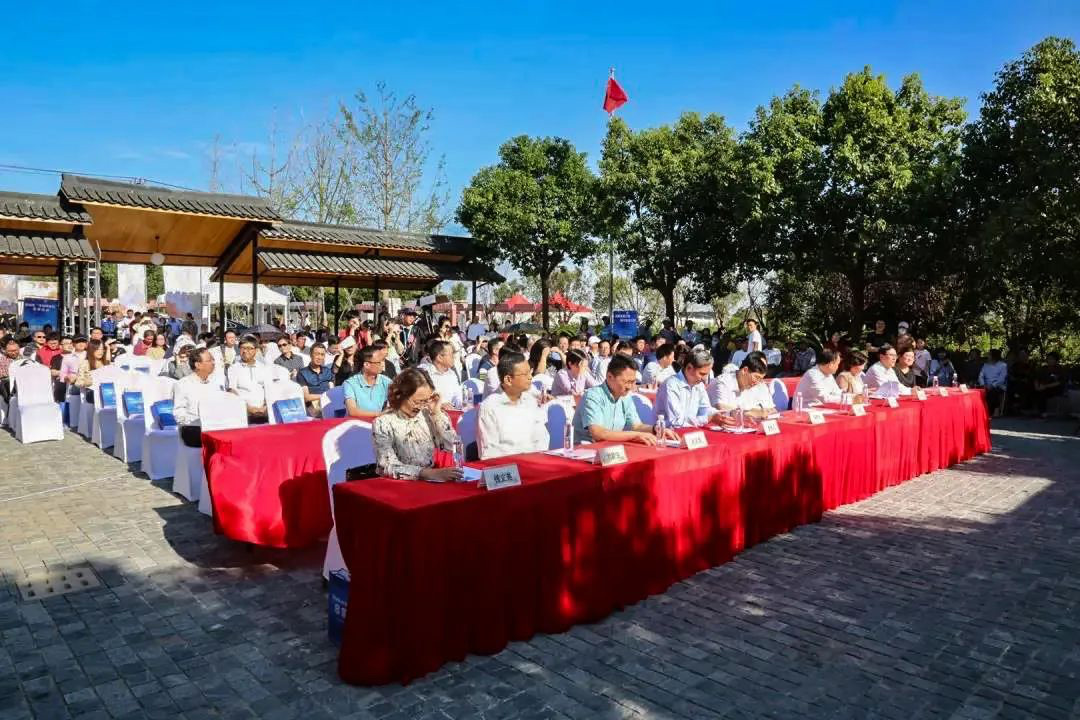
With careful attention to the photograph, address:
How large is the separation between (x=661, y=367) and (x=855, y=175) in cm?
912

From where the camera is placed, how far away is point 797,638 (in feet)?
12.2

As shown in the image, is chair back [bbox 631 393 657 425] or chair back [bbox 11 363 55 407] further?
chair back [bbox 11 363 55 407]

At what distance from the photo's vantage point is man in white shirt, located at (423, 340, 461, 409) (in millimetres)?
6789

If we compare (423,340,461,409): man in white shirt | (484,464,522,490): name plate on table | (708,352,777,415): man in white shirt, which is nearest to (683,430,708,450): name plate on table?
(484,464,522,490): name plate on table

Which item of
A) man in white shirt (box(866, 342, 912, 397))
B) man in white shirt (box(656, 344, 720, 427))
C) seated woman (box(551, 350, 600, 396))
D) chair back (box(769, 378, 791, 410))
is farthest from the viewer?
seated woman (box(551, 350, 600, 396))

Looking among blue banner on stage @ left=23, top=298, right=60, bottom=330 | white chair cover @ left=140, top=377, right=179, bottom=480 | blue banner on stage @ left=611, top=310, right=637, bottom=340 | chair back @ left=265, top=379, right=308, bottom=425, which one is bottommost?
white chair cover @ left=140, top=377, right=179, bottom=480

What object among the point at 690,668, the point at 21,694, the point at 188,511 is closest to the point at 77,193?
the point at 188,511

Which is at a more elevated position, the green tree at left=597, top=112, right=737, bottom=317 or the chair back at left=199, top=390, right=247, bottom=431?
the green tree at left=597, top=112, right=737, bottom=317

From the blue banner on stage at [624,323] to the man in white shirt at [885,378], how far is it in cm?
1273

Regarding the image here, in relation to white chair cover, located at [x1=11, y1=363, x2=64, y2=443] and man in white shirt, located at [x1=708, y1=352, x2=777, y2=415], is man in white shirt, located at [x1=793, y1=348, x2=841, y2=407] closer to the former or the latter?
man in white shirt, located at [x1=708, y1=352, x2=777, y2=415]

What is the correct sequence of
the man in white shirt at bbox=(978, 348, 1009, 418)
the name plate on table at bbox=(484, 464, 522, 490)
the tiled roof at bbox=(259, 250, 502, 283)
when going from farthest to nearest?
the tiled roof at bbox=(259, 250, 502, 283), the man in white shirt at bbox=(978, 348, 1009, 418), the name plate on table at bbox=(484, 464, 522, 490)

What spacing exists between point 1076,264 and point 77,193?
54.6ft

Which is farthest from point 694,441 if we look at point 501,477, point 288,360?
point 288,360

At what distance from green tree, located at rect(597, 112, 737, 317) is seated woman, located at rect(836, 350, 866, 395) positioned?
11425mm
